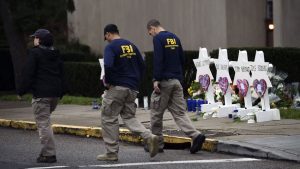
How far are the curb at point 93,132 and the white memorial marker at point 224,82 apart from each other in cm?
222

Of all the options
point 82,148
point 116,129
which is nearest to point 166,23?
point 82,148

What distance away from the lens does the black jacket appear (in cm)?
1104

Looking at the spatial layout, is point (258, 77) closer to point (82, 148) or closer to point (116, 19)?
point (82, 148)

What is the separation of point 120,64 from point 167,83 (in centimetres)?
90

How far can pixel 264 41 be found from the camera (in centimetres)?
2309

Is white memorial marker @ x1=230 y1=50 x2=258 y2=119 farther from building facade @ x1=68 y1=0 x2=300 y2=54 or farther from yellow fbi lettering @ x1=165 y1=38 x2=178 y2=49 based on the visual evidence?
building facade @ x1=68 y1=0 x2=300 y2=54

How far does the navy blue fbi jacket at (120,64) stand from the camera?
1100 cm

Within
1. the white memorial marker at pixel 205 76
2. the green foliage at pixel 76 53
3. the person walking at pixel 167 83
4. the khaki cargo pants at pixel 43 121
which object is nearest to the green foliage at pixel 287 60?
the white memorial marker at pixel 205 76

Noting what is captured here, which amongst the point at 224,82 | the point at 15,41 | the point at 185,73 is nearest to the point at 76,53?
the point at 15,41

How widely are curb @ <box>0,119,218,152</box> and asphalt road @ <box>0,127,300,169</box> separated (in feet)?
0.65

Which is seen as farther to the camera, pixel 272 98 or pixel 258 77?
pixel 272 98

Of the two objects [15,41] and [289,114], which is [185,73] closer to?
[289,114]

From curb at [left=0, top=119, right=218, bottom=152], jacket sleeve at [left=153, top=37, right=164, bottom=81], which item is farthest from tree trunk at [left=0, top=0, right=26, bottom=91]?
jacket sleeve at [left=153, top=37, right=164, bottom=81]

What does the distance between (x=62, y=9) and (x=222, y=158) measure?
15098mm
